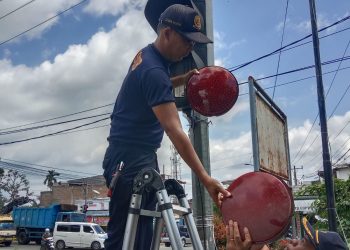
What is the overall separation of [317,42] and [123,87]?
33.2 ft

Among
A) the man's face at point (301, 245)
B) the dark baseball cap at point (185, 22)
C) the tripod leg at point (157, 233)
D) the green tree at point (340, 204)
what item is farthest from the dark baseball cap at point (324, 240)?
the green tree at point (340, 204)

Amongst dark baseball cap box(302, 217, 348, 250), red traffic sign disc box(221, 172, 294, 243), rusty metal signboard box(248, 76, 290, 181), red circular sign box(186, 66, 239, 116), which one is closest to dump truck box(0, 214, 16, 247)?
rusty metal signboard box(248, 76, 290, 181)

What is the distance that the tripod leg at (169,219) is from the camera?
2.07 m

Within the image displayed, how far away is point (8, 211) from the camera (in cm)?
4434

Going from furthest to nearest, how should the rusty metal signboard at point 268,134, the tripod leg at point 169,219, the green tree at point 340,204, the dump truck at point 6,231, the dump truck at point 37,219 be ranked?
the dump truck at point 37,219 → the dump truck at point 6,231 → the green tree at point 340,204 → the rusty metal signboard at point 268,134 → the tripod leg at point 169,219

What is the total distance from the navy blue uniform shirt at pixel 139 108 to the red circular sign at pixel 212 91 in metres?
0.31

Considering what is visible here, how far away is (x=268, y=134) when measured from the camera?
5.89m

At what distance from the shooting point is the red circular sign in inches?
108

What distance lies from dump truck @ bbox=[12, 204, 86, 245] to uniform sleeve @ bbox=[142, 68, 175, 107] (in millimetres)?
33856

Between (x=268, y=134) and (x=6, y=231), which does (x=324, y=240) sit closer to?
(x=268, y=134)

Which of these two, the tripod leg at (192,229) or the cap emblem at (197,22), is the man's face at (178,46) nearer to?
the cap emblem at (197,22)

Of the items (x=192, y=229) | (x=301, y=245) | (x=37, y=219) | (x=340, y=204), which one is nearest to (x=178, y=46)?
(x=192, y=229)

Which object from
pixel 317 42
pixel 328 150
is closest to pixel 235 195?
pixel 328 150

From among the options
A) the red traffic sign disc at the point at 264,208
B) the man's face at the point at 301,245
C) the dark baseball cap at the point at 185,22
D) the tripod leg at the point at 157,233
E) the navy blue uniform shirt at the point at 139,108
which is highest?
the dark baseball cap at the point at 185,22
